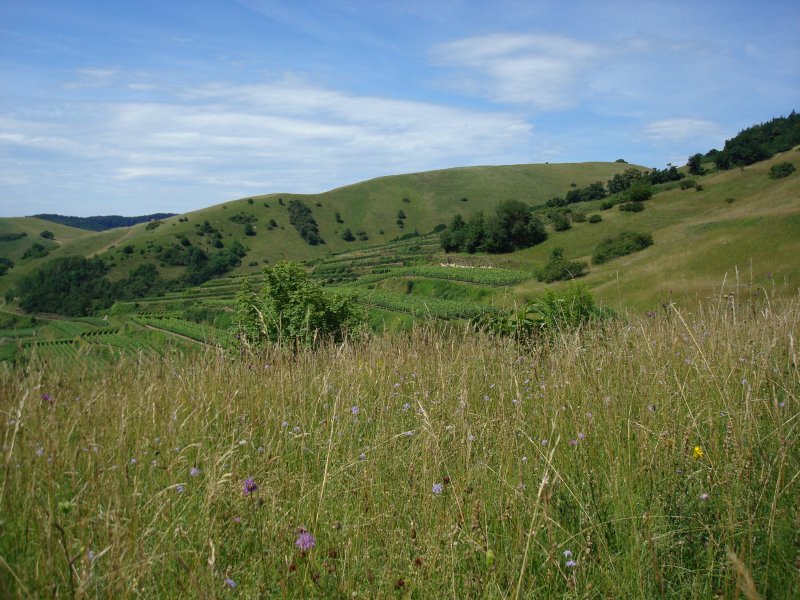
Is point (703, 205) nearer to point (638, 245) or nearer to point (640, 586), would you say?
point (638, 245)

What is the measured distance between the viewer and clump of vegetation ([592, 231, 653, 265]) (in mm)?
53562

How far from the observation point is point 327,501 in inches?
109

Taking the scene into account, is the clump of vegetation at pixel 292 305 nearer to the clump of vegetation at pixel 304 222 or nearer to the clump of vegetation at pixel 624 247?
the clump of vegetation at pixel 624 247

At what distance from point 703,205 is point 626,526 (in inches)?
2647

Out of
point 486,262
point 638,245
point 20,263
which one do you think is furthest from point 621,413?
point 20,263

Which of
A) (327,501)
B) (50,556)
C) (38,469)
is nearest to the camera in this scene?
(50,556)

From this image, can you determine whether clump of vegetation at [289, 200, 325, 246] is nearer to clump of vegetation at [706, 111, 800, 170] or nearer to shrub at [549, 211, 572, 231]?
shrub at [549, 211, 572, 231]

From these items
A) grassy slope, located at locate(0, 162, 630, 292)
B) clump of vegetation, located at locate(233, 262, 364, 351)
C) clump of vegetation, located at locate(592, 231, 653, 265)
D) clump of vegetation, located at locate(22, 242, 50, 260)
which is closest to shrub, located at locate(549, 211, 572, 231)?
clump of vegetation, located at locate(592, 231, 653, 265)

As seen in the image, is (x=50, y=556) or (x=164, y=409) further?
(x=164, y=409)

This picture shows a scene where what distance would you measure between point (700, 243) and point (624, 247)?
12.6 metres

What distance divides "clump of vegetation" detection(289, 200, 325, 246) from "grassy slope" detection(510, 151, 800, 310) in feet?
284

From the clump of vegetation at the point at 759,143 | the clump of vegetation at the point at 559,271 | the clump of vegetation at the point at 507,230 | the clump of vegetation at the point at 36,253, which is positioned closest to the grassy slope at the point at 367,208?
the clump of vegetation at the point at 36,253

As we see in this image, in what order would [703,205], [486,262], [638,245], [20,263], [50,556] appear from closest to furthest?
[50,556] < [638,245] < [703,205] < [486,262] < [20,263]

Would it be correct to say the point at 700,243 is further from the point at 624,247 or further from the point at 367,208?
the point at 367,208
